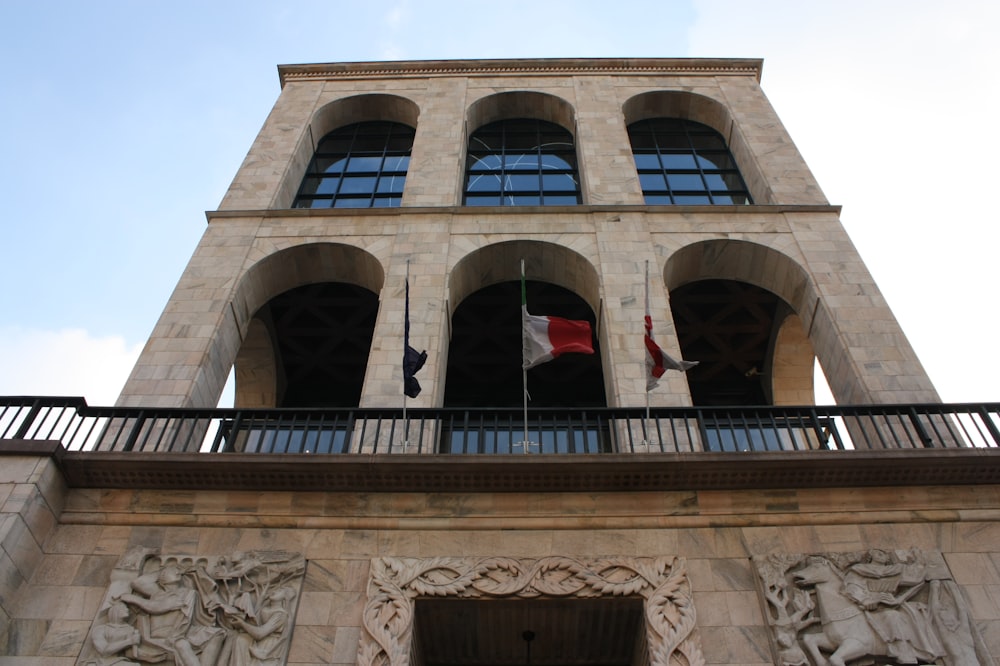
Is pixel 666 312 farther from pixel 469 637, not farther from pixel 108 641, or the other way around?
pixel 108 641

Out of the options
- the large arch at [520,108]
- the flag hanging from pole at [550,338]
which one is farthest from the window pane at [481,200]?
the flag hanging from pole at [550,338]

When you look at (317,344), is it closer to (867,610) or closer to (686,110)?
(686,110)

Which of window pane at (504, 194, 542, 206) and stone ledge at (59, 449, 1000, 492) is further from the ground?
window pane at (504, 194, 542, 206)

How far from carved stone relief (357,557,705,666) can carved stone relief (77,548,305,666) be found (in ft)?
3.27

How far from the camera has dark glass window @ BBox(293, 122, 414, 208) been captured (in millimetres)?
18625

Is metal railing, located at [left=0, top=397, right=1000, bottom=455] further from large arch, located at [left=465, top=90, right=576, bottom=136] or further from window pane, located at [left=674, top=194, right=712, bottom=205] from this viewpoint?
large arch, located at [left=465, top=90, right=576, bottom=136]

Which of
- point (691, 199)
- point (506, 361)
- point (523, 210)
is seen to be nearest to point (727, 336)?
point (691, 199)

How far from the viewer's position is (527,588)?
9172 millimetres

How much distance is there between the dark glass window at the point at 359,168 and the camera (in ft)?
61.1

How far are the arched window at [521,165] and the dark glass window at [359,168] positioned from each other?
181 cm

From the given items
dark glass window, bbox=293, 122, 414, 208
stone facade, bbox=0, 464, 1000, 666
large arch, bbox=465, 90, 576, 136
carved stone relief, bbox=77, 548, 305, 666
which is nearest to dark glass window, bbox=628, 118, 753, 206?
large arch, bbox=465, 90, 576, 136

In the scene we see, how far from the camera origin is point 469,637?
9.59m

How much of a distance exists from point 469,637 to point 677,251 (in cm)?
864

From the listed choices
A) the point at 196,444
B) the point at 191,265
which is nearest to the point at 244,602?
the point at 196,444
